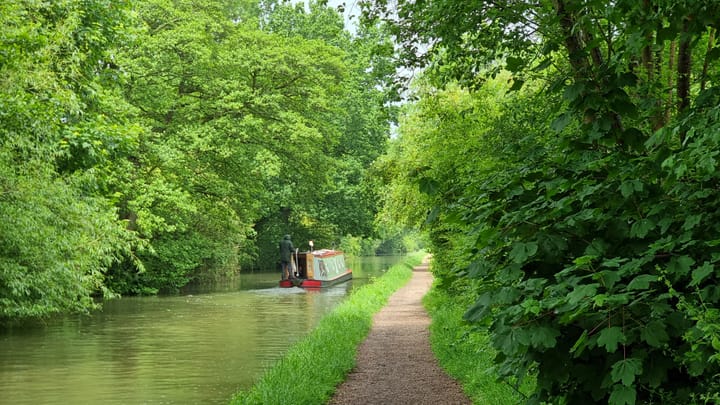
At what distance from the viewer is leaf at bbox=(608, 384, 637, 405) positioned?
3287 millimetres

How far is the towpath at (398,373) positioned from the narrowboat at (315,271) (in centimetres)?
1510

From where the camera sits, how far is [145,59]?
2388 centimetres

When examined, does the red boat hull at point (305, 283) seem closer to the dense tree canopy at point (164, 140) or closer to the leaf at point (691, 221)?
the dense tree canopy at point (164, 140)

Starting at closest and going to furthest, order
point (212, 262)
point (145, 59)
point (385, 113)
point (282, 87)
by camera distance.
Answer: point (385, 113) < point (145, 59) < point (282, 87) < point (212, 262)

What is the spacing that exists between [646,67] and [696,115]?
2.18 m

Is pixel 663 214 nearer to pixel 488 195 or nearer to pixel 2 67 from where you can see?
pixel 488 195

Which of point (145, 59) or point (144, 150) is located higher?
point (145, 59)


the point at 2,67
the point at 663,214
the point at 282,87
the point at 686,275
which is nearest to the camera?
the point at 686,275

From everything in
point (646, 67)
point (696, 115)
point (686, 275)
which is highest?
point (646, 67)

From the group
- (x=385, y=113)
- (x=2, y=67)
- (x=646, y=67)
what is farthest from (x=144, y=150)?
(x=646, y=67)

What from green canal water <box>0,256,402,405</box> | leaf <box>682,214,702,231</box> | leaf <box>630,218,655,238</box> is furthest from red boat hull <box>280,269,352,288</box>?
leaf <box>682,214,702,231</box>

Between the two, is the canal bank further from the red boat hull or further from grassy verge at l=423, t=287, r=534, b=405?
the red boat hull

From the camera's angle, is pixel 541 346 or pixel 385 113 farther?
pixel 385 113

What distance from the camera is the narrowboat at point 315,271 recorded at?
31562mm
